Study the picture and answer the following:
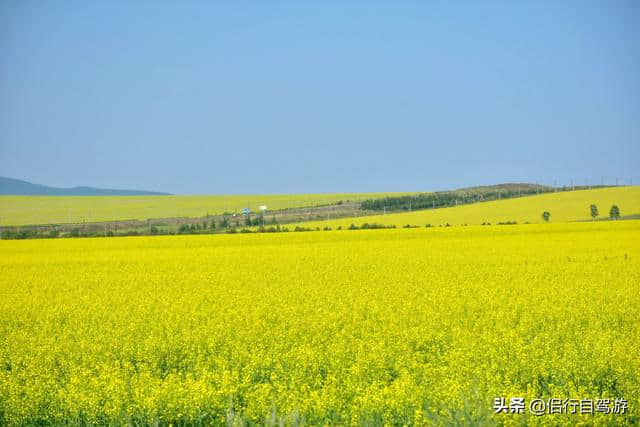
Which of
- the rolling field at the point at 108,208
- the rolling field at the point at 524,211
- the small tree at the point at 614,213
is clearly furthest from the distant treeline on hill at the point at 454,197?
the small tree at the point at 614,213

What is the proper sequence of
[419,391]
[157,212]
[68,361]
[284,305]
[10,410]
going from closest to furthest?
[419,391]
[10,410]
[68,361]
[284,305]
[157,212]

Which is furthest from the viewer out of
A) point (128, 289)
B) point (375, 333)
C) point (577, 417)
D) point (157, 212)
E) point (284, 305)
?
point (157, 212)

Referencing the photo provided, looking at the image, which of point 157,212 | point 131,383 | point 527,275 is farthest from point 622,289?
point 157,212

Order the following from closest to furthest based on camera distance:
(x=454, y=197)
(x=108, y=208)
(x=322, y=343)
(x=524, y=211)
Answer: (x=322, y=343) → (x=524, y=211) → (x=454, y=197) → (x=108, y=208)

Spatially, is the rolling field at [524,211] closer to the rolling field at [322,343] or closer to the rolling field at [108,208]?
the rolling field at [108,208]

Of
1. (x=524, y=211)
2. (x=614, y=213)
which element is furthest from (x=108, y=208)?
(x=614, y=213)

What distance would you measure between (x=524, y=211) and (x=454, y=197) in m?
13.6

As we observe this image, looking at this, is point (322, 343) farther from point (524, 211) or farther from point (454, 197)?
point (454, 197)

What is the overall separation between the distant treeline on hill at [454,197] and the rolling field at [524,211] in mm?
3392

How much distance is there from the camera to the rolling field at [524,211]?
5700cm

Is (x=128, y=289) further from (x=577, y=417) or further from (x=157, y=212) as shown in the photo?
(x=157, y=212)

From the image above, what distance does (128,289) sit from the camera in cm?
1747

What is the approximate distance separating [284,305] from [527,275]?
736 centimetres

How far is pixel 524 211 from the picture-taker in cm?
6081
